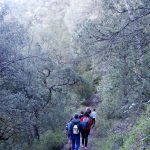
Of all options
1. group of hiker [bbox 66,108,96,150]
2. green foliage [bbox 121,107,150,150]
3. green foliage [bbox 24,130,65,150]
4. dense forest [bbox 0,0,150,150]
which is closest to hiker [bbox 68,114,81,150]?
group of hiker [bbox 66,108,96,150]

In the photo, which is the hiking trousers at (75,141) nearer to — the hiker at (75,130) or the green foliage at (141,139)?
the hiker at (75,130)

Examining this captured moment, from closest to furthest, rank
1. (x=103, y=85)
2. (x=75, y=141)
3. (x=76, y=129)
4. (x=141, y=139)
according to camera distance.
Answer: (x=141, y=139) → (x=76, y=129) → (x=75, y=141) → (x=103, y=85)

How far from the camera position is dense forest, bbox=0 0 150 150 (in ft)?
34.9

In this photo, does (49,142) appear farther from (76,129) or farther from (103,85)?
(76,129)

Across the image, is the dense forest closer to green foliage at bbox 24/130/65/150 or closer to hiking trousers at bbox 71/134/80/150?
green foliage at bbox 24/130/65/150

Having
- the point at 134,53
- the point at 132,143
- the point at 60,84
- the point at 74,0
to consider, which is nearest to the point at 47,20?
the point at 74,0

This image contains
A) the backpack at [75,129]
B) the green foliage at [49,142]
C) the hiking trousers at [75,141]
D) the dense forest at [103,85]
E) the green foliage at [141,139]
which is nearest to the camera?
the green foliage at [141,139]

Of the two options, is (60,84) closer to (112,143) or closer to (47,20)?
(112,143)

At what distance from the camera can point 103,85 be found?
1628cm

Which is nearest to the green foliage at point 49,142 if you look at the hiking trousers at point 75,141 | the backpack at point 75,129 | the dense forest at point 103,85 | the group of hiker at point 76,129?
the dense forest at point 103,85

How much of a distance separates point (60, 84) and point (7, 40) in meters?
7.14

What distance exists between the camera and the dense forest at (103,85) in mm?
10648

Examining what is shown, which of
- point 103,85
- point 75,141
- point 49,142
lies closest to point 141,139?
point 75,141

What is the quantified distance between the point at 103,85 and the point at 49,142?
389cm
